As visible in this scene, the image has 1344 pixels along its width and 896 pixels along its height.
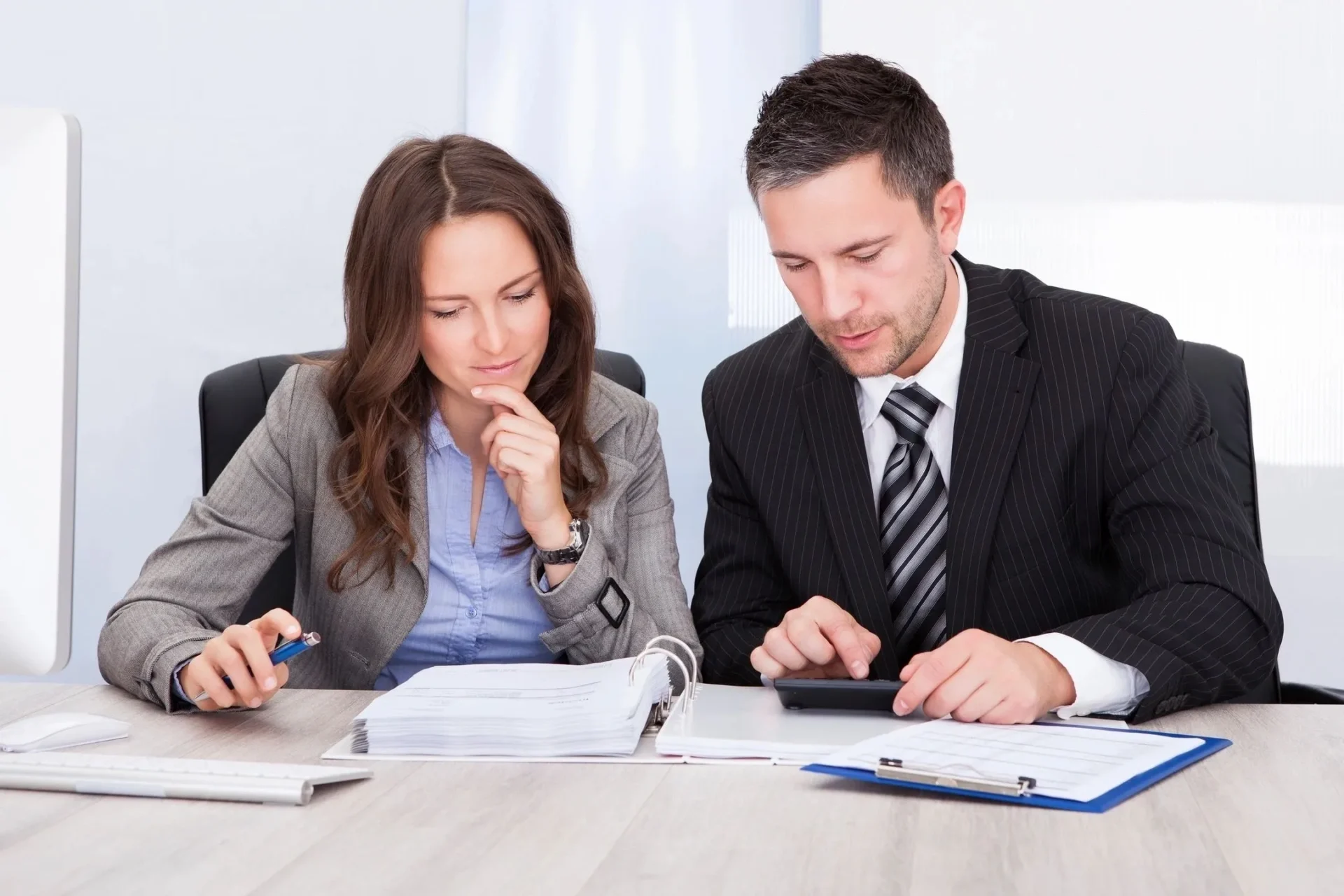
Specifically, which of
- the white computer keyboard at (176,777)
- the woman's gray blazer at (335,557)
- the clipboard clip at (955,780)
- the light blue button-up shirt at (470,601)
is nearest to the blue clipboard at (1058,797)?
the clipboard clip at (955,780)

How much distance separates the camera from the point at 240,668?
4.47 ft

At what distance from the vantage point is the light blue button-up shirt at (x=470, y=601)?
5.93 ft

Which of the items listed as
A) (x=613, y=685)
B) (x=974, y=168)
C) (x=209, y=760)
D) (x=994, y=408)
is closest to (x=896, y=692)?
(x=613, y=685)

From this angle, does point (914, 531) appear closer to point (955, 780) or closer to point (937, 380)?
point (937, 380)

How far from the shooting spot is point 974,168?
297 centimetres

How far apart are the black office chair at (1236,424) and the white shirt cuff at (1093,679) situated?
0.56 m

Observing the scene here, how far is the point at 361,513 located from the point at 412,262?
345 mm

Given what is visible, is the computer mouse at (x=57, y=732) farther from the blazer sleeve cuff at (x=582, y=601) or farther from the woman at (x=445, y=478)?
the blazer sleeve cuff at (x=582, y=601)

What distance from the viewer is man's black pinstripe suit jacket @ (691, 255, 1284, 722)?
5.22 ft

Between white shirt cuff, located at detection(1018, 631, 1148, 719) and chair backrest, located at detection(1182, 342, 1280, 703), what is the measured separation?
0.57m

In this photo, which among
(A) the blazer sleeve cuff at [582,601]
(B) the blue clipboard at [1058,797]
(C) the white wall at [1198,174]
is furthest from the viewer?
(C) the white wall at [1198,174]

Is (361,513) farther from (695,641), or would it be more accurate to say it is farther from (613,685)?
(613,685)

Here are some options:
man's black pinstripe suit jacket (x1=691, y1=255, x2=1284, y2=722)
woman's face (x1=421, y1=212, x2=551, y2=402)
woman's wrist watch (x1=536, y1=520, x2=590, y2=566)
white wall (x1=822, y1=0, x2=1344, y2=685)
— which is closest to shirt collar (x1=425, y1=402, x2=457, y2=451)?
woman's face (x1=421, y1=212, x2=551, y2=402)

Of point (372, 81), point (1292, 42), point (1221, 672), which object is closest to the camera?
point (1221, 672)
